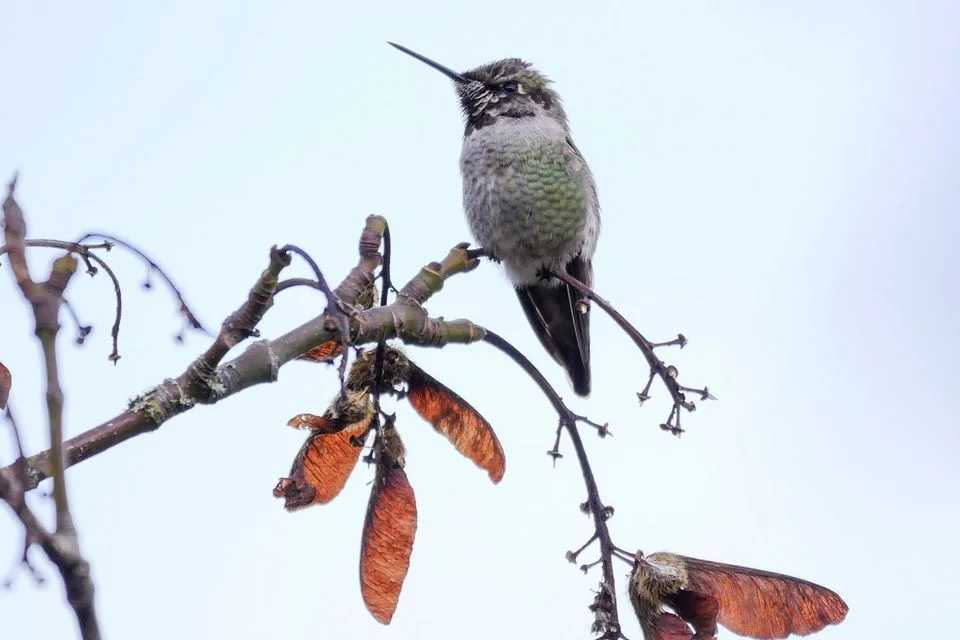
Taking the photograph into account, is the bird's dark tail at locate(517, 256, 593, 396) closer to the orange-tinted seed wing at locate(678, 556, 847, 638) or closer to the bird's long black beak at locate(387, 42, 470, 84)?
the bird's long black beak at locate(387, 42, 470, 84)

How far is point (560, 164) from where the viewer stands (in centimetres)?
587

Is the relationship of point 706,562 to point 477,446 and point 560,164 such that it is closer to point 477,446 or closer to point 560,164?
point 477,446

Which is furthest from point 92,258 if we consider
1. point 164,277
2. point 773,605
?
point 773,605

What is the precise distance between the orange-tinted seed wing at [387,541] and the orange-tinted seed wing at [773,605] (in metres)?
0.78

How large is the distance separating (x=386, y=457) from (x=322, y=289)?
80 centimetres

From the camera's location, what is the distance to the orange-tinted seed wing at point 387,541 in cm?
266

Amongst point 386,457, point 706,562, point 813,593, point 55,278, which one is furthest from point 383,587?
point 55,278

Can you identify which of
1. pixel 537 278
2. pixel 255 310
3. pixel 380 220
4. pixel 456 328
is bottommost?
pixel 255 310

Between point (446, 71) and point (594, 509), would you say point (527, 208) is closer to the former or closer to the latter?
point (446, 71)

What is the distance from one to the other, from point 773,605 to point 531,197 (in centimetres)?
322

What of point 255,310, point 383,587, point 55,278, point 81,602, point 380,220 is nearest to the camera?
point 81,602

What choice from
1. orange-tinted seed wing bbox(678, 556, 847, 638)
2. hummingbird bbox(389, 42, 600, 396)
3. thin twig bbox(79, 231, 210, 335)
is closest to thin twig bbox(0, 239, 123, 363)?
thin twig bbox(79, 231, 210, 335)

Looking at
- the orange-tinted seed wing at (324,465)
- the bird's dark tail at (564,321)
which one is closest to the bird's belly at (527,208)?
the bird's dark tail at (564,321)

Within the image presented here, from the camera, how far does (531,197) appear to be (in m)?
5.70
